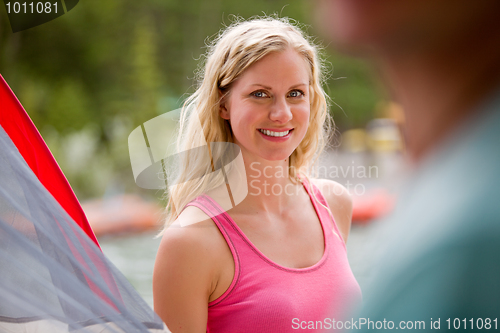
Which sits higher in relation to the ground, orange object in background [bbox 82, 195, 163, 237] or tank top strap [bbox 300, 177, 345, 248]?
orange object in background [bbox 82, 195, 163, 237]

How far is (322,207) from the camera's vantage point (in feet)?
4.20

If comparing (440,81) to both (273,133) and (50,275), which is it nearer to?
(50,275)

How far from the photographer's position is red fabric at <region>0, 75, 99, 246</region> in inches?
40.0

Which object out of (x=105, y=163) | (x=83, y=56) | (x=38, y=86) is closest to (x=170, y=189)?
(x=105, y=163)

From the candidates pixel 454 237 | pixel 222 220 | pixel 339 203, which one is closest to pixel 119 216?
pixel 339 203

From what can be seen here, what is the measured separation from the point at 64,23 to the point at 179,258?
35.8ft

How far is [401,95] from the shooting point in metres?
0.29

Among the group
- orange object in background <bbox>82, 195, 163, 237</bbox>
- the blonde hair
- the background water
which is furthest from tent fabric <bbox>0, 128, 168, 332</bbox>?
orange object in background <bbox>82, 195, 163, 237</bbox>

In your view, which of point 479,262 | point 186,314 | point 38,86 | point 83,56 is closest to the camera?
point 479,262

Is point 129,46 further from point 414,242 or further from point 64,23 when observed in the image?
point 414,242

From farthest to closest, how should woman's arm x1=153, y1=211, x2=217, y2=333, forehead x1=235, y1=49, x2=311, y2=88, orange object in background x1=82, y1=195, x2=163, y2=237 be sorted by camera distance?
1. orange object in background x1=82, y1=195, x2=163, y2=237
2. forehead x1=235, y1=49, x2=311, y2=88
3. woman's arm x1=153, y1=211, x2=217, y2=333

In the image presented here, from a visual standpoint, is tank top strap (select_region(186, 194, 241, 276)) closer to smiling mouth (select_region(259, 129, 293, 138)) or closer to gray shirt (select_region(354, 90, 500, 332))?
smiling mouth (select_region(259, 129, 293, 138))

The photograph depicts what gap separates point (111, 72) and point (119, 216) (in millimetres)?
5282

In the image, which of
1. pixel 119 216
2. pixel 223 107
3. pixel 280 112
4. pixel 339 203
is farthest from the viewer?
pixel 119 216
